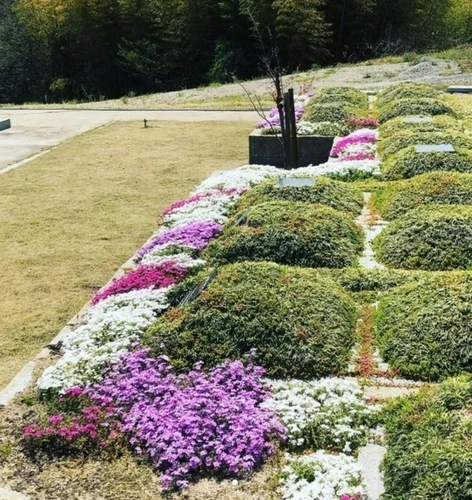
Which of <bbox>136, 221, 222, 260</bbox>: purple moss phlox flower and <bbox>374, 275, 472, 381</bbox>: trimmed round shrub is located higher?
<bbox>136, 221, 222, 260</bbox>: purple moss phlox flower

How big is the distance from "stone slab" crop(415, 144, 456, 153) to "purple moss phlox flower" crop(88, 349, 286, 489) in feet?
18.0

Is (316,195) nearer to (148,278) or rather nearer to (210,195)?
(210,195)

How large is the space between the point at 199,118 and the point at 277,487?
15.4m

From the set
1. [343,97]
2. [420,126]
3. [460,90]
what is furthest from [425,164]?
[460,90]

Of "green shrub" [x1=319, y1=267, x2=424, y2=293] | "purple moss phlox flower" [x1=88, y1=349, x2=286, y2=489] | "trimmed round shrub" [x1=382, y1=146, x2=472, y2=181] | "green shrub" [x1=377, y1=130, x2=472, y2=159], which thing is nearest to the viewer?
"purple moss phlox flower" [x1=88, y1=349, x2=286, y2=489]

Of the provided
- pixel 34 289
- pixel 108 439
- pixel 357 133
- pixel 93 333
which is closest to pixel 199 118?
pixel 357 133

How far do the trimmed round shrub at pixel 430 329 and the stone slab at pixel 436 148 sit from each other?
13.7 feet

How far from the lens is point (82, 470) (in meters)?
4.00

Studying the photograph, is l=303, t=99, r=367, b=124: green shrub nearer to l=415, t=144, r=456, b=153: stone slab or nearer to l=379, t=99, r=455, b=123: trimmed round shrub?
l=379, t=99, r=455, b=123: trimmed round shrub

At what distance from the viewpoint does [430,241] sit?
249 inches

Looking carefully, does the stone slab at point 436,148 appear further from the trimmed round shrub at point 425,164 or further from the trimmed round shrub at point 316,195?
the trimmed round shrub at point 316,195

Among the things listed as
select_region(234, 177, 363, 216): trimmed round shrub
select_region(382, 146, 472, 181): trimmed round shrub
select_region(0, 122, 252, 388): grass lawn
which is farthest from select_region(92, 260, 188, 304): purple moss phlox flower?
select_region(382, 146, 472, 181): trimmed round shrub

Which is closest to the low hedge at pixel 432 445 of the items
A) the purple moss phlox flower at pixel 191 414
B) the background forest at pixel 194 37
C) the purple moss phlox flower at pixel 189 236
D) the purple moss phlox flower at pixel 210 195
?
the purple moss phlox flower at pixel 191 414

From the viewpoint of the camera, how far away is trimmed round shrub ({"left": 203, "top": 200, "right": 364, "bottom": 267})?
6332 mm
